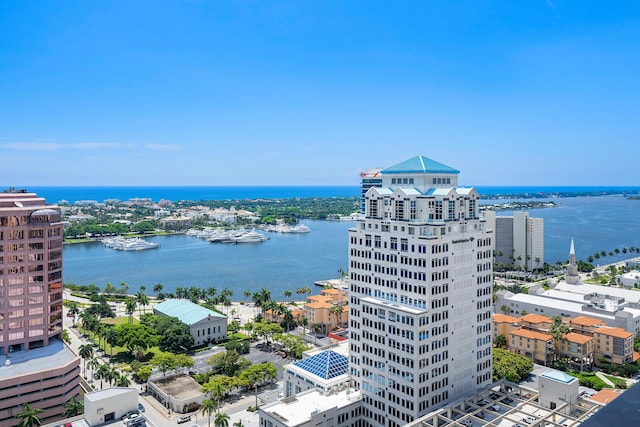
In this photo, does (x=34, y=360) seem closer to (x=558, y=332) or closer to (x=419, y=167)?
(x=419, y=167)

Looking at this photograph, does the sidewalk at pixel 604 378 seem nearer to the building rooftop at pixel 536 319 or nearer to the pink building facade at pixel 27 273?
the building rooftop at pixel 536 319

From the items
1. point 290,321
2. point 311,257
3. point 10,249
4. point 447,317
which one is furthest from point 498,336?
point 311,257

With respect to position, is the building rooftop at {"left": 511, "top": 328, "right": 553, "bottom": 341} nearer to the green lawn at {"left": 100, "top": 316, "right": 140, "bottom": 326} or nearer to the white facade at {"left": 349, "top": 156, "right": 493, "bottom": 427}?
the white facade at {"left": 349, "top": 156, "right": 493, "bottom": 427}

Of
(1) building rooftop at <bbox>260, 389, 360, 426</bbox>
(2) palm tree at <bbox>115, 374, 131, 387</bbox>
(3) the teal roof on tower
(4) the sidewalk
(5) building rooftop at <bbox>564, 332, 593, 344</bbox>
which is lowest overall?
(4) the sidewalk

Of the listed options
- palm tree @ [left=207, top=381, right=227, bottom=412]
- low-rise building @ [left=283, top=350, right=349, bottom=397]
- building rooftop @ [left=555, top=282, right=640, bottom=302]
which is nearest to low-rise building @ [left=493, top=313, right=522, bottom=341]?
building rooftop @ [left=555, top=282, right=640, bottom=302]

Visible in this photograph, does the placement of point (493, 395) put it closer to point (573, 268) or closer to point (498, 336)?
point (498, 336)

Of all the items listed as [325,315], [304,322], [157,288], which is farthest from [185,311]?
[157,288]
